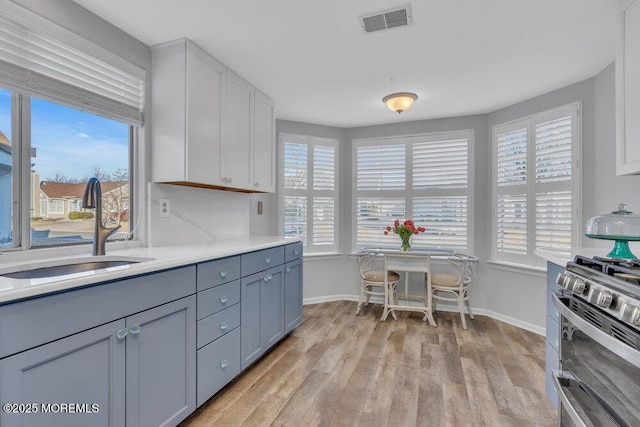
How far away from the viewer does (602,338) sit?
43.3 inches

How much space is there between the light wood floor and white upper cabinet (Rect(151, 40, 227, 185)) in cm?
152

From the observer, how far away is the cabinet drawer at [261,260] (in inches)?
89.2

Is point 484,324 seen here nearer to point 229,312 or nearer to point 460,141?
point 460,141

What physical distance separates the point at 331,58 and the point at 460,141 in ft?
7.26

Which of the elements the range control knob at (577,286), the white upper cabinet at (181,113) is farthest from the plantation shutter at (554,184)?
the white upper cabinet at (181,113)

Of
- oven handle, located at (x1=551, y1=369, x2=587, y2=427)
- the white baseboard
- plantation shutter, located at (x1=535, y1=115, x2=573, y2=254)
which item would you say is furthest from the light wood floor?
plantation shutter, located at (x1=535, y1=115, x2=573, y2=254)

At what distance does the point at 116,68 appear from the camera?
80.0 inches

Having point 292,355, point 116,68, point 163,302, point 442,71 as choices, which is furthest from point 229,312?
point 442,71

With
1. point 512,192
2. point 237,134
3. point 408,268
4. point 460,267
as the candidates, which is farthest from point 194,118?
point 512,192

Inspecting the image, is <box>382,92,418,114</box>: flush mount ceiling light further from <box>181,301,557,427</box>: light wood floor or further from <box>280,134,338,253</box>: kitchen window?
<box>181,301,557,427</box>: light wood floor

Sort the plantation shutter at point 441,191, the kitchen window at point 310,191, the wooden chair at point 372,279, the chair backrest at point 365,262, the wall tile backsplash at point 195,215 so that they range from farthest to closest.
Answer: the kitchen window at point 310,191 < the plantation shutter at point 441,191 < the chair backrest at point 365,262 < the wooden chair at point 372,279 < the wall tile backsplash at point 195,215

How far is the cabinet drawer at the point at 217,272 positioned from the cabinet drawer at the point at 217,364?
363mm

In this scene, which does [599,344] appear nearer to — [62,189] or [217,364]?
[217,364]

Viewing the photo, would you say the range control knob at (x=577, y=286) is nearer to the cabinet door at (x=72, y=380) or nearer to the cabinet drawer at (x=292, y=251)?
the cabinet door at (x=72, y=380)
